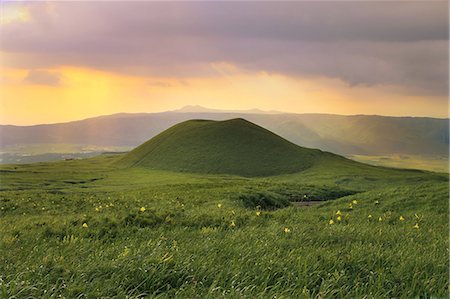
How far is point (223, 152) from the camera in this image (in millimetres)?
109250

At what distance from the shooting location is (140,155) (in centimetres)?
11588

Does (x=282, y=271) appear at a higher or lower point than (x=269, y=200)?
higher

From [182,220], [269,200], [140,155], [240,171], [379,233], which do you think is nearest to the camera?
[379,233]

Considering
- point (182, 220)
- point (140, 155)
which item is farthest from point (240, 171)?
point (182, 220)

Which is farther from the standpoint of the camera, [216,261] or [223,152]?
[223,152]

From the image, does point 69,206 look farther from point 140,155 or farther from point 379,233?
point 140,155

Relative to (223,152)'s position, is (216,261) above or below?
above

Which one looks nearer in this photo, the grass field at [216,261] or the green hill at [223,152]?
the grass field at [216,261]

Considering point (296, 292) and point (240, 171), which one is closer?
point (296, 292)

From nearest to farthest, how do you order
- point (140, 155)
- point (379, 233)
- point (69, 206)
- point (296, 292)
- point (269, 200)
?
point (296, 292) → point (379, 233) → point (69, 206) → point (269, 200) → point (140, 155)

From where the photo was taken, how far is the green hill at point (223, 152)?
3917 inches

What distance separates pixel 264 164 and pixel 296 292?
96.1m

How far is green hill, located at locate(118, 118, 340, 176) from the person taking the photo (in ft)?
326

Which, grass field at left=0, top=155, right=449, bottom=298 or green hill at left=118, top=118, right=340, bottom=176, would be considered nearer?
grass field at left=0, top=155, right=449, bottom=298
